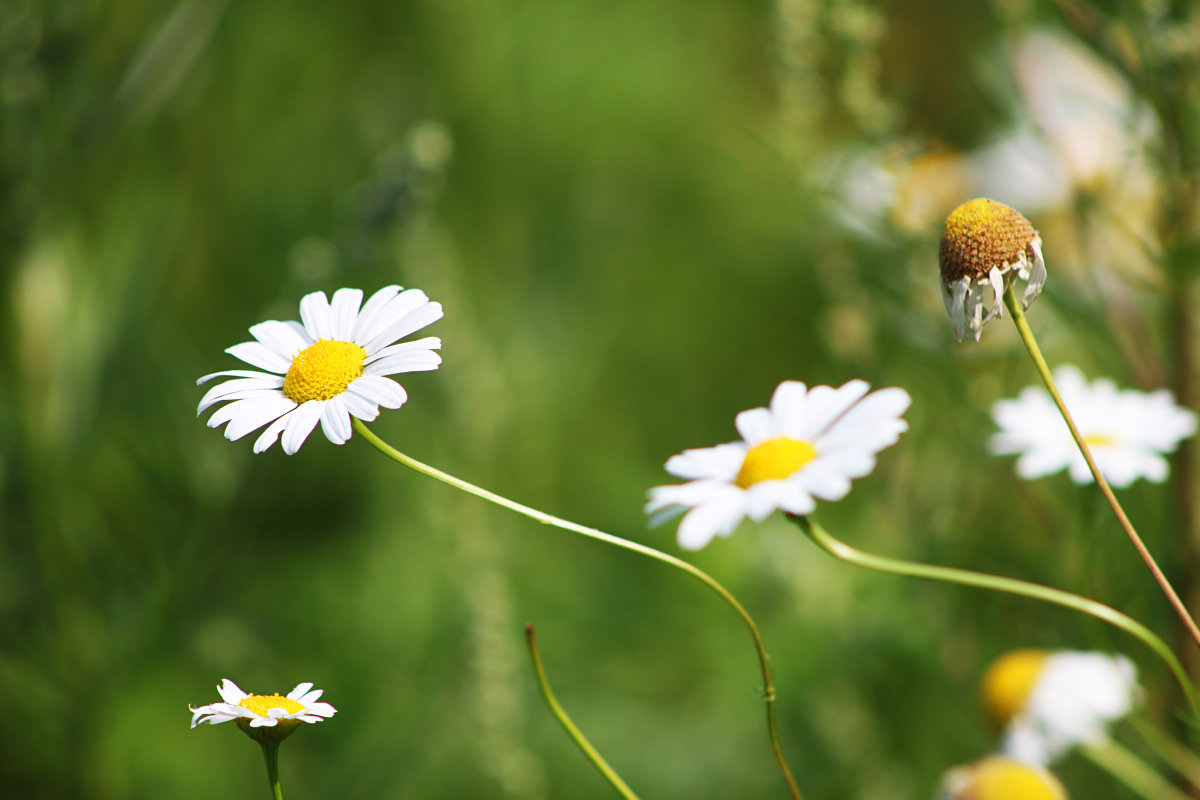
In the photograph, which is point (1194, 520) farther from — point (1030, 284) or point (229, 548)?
point (229, 548)

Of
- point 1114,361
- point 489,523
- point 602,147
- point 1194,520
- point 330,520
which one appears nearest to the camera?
point 1194,520

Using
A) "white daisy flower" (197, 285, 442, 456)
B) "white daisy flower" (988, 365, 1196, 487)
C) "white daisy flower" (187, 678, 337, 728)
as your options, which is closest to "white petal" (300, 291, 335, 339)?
"white daisy flower" (197, 285, 442, 456)

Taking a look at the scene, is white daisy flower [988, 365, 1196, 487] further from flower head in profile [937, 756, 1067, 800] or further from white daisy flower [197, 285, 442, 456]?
white daisy flower [197, 285, 442, 456]

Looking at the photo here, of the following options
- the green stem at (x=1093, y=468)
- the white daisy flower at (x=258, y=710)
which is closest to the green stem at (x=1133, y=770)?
the green stem at (x=1093, y=468)

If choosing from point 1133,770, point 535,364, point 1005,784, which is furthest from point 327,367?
point 535,364

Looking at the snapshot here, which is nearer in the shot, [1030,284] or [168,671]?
[1030,284]

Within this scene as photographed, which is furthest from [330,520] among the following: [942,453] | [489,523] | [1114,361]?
[1114,361]

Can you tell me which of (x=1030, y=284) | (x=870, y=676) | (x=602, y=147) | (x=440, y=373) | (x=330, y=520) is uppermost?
(x=602, y=147)
